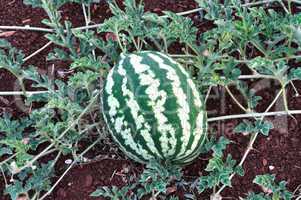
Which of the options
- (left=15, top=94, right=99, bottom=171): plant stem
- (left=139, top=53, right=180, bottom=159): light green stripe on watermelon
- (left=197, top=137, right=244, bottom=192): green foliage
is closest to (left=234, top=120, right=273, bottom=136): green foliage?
(left=197, top=137, right=244, bottom=192): green foliage

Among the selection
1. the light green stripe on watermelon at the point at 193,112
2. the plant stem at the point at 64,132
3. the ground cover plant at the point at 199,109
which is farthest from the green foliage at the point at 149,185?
the plant stem at the point at 64,132

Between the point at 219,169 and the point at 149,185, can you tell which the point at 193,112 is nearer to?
the point at 219,169

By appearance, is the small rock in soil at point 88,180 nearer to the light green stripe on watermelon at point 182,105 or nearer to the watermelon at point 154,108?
the watermelon at point 154,108

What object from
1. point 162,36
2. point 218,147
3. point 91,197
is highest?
point 162,36

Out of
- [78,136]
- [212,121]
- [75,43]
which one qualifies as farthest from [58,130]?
[212,121]

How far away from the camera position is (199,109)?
7.66 feet

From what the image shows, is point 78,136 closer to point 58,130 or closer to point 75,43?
point 58,130

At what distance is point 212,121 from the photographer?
271 cm

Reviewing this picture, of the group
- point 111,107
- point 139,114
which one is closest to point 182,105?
point 139,114

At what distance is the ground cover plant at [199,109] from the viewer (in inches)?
96.9

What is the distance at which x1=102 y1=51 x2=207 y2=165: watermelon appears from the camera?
2279mm

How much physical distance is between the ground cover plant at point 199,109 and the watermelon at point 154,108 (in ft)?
0.30

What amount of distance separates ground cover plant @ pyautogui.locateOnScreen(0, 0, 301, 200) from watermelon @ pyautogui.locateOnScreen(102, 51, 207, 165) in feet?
0.30

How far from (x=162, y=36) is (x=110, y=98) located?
0.43 m
